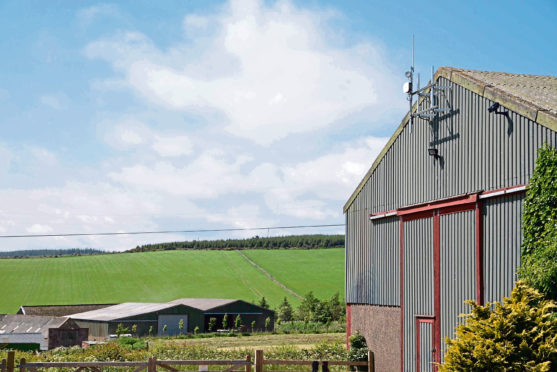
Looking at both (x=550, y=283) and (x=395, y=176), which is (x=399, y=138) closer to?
(x=395, y=176)

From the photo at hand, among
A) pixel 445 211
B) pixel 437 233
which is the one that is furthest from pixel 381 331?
pixel 445 211

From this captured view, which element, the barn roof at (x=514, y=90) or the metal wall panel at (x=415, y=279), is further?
the metal wall panel at (x=415, y=279)

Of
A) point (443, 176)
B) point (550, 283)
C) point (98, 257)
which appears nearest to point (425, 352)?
point (443, 176)

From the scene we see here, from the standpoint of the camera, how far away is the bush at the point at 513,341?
47.7 ft

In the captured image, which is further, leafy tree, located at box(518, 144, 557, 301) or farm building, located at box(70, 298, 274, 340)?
farm building, located at box(70, 298, 274, 340)

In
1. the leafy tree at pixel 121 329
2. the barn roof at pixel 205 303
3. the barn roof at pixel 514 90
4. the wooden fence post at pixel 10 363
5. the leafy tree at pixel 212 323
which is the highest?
the barn roof at pixel 514 90

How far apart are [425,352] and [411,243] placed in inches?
137

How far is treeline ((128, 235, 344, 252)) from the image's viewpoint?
496 ft

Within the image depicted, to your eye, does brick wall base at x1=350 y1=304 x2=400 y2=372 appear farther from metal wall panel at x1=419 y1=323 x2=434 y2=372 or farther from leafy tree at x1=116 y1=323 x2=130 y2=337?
leafy tree at x1=116 y1=323 x2=130 y2=337

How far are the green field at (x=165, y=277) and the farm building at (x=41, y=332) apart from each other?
4126 centimetres

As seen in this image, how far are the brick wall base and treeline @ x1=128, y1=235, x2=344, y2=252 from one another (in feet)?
398

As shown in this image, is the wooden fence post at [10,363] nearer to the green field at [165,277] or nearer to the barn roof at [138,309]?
the barn roof at [138,309]

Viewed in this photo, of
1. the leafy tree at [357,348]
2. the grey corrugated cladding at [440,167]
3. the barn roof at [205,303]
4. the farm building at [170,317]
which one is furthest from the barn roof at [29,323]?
the grey corrugated cladding at [440,167]

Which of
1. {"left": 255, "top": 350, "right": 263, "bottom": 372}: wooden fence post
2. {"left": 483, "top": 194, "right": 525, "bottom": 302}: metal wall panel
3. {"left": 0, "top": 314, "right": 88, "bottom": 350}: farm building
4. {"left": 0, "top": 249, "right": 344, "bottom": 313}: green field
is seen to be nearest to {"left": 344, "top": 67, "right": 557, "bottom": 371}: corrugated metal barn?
{"left": 483, "top": 194, "right": 525, "bottom": 302}: metal wall panel
